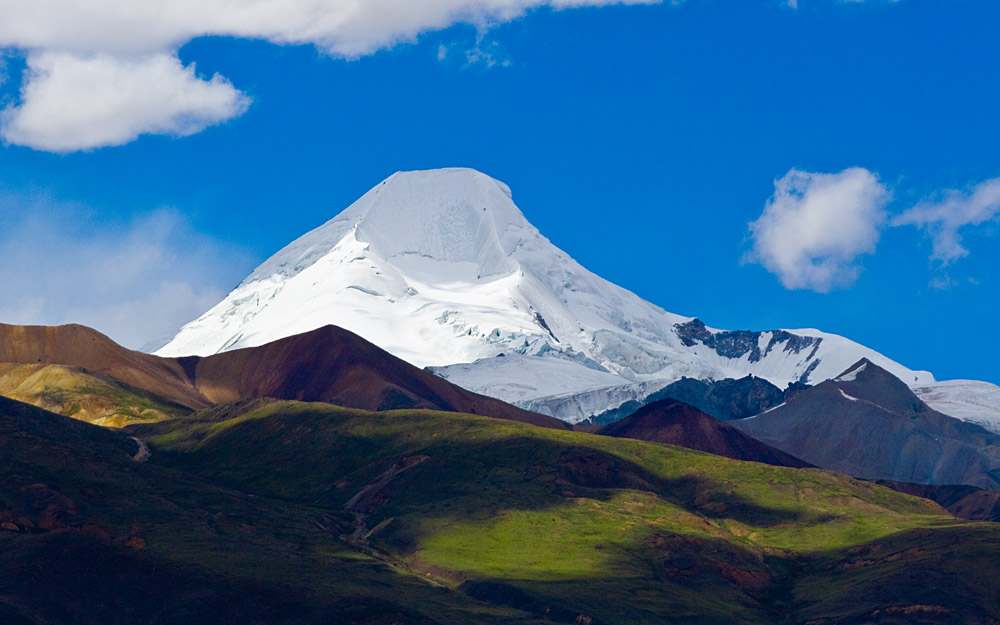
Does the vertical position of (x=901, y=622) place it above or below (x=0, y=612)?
above

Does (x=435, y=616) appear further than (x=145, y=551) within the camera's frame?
No

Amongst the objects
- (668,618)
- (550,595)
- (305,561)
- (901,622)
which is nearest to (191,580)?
(305,561)

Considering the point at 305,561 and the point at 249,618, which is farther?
the point at 305,561

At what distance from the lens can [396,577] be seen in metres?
199


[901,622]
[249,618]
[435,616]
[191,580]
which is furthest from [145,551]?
[901,622]

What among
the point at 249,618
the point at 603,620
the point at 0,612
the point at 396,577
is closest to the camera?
the point at 0,612

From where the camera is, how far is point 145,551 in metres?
189

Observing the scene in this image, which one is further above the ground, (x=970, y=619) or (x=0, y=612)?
(x=970, y=619)

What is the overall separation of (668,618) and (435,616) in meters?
34.4

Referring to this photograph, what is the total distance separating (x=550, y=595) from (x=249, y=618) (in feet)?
142

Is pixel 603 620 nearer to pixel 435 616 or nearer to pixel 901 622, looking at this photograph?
pixel 435 616

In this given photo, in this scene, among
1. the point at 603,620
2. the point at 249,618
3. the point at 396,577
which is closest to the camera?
the point at 249,618

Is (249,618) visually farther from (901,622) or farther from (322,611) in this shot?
(901,622)

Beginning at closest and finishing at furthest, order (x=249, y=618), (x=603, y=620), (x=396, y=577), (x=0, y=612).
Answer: (x=0, y=612) < (x=249, y=618) < (x=603, y=620) < (x=396, y=577)
